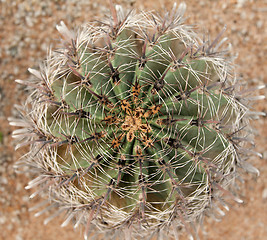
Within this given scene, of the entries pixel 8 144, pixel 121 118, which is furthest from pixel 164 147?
pixel 8 144

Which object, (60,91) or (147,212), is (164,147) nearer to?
(147,212)

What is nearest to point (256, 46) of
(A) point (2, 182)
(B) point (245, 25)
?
(B) point (245, 25)

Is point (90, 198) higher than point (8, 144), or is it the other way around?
point (90, 198)

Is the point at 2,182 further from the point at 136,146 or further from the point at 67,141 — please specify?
the point at 136,146

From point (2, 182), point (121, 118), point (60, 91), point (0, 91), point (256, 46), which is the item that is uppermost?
point (60, 91)

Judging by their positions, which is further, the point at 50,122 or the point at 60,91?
the point at 50,122

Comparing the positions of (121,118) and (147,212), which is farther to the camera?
(147,212)

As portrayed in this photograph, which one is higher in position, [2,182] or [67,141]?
[67,141]

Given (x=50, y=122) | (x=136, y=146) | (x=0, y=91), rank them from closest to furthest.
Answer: (x=136, y=146) < (x=50, y=122) < (x=0, y=91)

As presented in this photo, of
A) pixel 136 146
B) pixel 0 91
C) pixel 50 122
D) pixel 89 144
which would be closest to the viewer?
pixel 136 146
